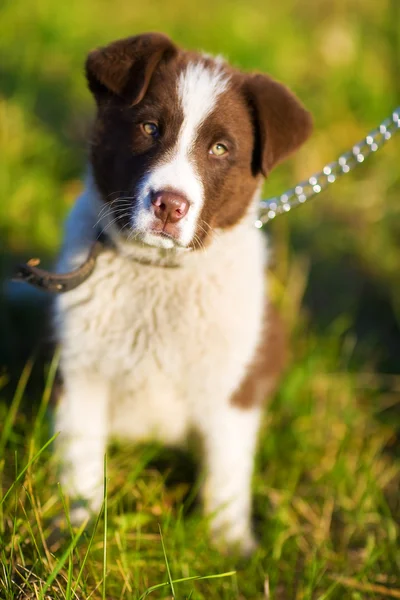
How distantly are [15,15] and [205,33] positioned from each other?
1.81m

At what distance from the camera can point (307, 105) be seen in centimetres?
696

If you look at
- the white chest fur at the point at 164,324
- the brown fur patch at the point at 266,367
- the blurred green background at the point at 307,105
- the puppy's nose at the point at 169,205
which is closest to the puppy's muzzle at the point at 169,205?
the puppy's nose at the point at 169,205

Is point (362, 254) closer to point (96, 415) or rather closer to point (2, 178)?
point (2, 178)

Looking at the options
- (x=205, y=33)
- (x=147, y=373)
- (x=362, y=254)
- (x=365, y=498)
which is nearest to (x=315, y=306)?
(x=362, y=254)

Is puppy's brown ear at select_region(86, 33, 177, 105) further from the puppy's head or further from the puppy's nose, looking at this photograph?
the puppy's nose

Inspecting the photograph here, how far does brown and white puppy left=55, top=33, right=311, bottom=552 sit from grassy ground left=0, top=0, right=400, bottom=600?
19cm

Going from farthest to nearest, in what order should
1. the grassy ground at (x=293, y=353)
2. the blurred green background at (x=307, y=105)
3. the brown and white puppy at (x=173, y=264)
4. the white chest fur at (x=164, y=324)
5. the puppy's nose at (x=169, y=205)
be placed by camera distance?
the blurred green background at (x=307, y=105) < the white chest fur at (x=164, y=324) < the grassy ground at (x=293, y=353) < the brown and white puppy at (x=173, y=264) < the puppy's nose at (x=169, y=205)

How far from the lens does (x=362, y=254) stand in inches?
222

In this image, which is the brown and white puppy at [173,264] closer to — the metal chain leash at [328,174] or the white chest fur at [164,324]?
the white chest fur at [164,324]

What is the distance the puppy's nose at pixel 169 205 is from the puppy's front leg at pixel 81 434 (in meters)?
0.84

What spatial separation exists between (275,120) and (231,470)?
153 centimetres

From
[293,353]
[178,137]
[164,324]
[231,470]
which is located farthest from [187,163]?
[293,353]

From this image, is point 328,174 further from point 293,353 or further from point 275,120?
point 293,353

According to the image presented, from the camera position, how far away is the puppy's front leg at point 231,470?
3305mm
